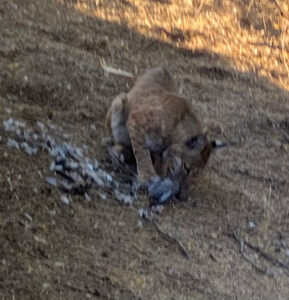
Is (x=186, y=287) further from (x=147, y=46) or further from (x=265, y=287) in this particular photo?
(x=147, y=46)

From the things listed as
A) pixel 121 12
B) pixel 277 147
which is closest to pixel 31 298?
pixel 277 147

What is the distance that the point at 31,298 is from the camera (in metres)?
4.04

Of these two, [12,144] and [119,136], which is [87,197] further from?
[119,136]

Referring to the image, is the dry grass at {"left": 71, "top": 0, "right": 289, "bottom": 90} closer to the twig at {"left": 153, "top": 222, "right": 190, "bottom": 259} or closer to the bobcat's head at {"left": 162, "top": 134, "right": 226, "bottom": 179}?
the bobcat's head at {"left": 162, "top": 134, "right": 226, "bottom": 179}

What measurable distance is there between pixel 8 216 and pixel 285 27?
18.0 feet

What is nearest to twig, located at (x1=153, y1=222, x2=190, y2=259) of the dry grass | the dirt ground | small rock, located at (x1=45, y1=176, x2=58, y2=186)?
the dirt ground

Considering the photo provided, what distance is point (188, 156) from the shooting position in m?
5.46

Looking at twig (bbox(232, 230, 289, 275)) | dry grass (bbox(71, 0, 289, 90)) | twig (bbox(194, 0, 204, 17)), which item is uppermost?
twig (bbox(194, 0, 204, 17))

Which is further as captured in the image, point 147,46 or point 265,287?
point 147,46

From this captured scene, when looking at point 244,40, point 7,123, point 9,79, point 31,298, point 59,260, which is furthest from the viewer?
point 244,40

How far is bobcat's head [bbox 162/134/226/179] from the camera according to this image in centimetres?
544

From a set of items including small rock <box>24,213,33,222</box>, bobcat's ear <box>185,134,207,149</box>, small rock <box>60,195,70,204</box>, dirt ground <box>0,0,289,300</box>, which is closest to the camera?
dirt ground <box>0,0,289,300</box>

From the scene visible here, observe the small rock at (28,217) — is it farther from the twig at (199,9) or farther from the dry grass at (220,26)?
the twig at (199,9)

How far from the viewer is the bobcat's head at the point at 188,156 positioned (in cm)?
544
